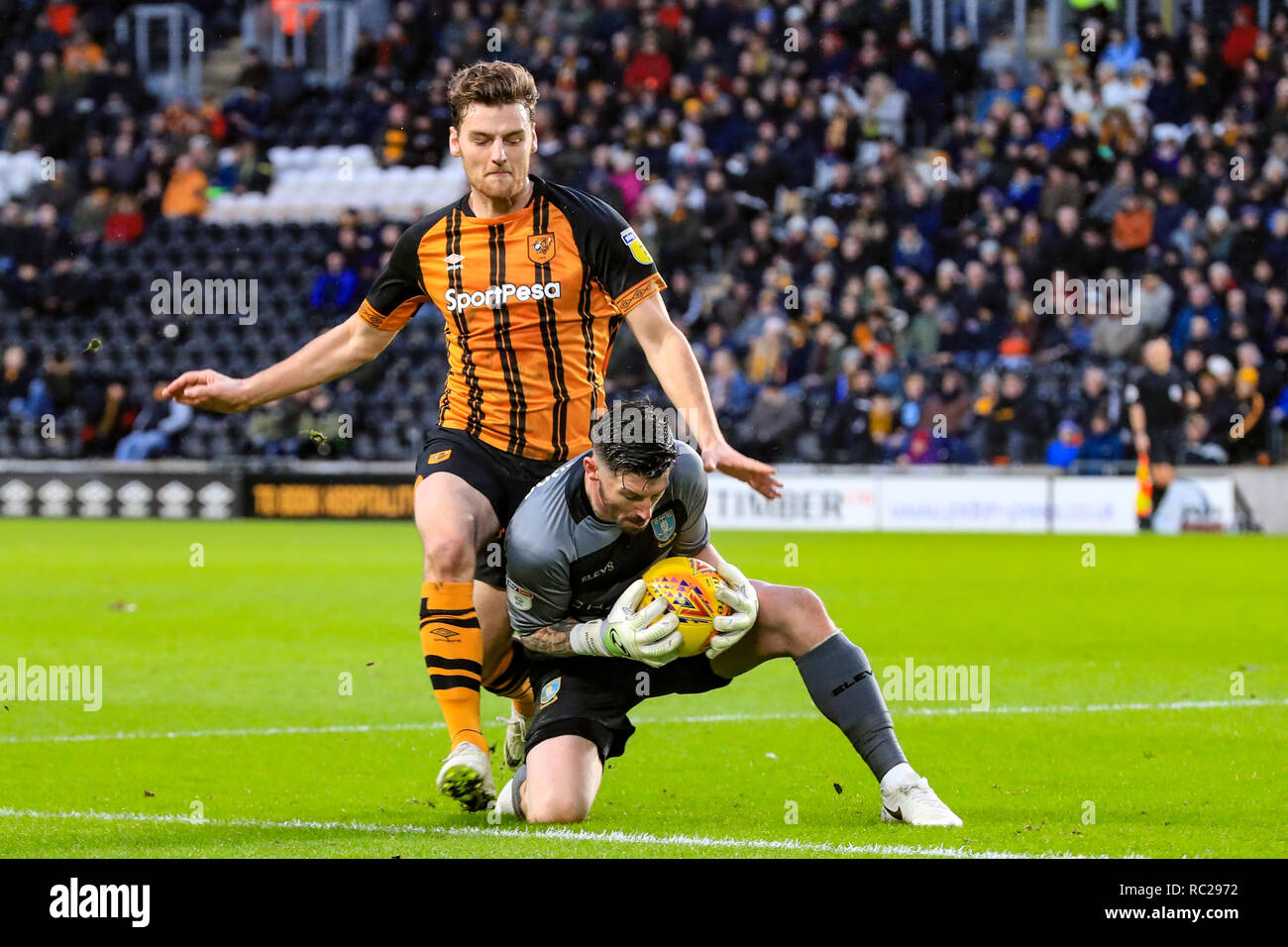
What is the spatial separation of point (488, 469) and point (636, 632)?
3.94ft

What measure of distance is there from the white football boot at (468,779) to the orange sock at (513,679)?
906 mm

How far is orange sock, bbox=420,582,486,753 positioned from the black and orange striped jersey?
71cm

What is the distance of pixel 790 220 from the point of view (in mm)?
23188

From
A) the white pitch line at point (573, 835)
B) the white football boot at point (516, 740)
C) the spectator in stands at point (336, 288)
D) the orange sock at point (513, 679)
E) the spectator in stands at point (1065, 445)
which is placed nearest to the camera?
the white pitch line at point (573, 835)

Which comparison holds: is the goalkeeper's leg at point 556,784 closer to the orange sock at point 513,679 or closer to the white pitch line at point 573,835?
the white pitch line at point 573,835

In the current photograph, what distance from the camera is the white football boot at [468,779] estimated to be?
5617mm

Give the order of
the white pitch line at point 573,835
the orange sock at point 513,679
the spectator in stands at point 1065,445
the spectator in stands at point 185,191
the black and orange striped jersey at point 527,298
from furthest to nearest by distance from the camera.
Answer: the spectator in stands at point 185,191, the spectator in stands at point 1065,445, the orange sock at point 513,679, the black and orange striped jersey at point 527,298, the white pitch line at point 573,835

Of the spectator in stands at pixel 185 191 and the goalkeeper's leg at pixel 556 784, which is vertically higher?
the spectator in stands at pixel 185 191

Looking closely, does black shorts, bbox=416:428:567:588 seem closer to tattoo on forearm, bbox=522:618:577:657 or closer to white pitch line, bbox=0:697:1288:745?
tattoo on forearm, bbox=522:618:577:657

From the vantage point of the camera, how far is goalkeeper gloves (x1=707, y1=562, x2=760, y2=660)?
5586mm

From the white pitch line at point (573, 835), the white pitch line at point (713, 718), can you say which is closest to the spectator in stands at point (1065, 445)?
the white pitch line at point (713, 718)

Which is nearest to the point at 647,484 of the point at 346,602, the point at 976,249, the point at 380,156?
the point at 346,602

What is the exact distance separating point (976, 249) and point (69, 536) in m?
10.9
